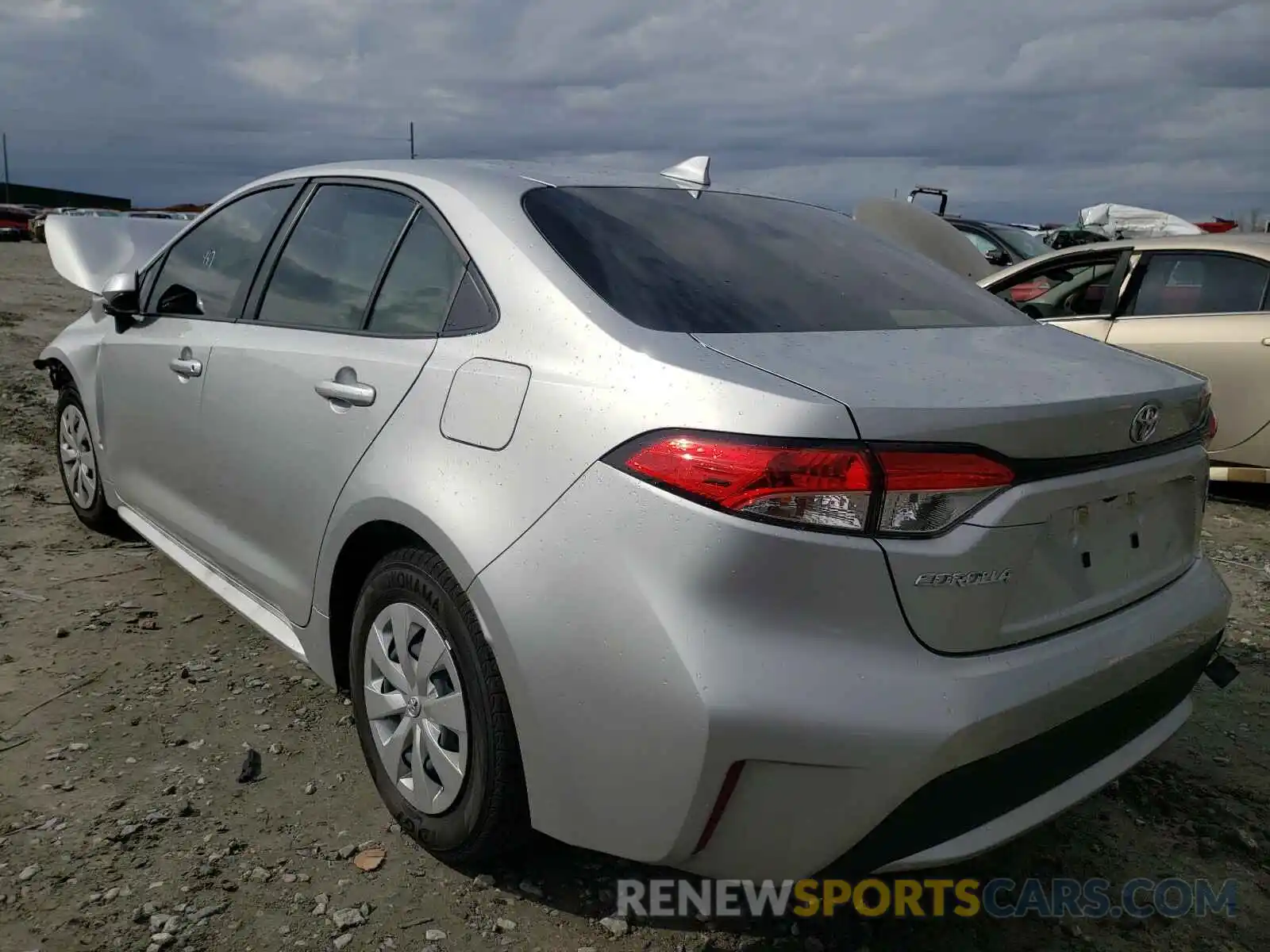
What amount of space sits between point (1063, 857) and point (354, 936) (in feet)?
5.42

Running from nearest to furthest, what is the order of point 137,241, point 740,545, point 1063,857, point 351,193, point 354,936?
1. point 740,545
2. point 354,936
3. point 1063,857
4. point 351,193
5. point 137,241

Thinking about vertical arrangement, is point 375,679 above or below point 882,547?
below

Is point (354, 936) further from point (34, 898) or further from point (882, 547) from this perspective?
point (882, 547)

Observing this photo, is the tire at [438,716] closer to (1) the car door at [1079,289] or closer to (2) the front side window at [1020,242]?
(1) the car door at [1079,289]

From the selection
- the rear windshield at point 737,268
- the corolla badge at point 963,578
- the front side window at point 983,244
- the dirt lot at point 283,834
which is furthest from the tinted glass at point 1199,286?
the corolla badge at point 963,578

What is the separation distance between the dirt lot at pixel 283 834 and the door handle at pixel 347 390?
3.35 ft

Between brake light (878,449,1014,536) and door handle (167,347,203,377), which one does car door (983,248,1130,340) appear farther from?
brake light (878,449,1014,536)

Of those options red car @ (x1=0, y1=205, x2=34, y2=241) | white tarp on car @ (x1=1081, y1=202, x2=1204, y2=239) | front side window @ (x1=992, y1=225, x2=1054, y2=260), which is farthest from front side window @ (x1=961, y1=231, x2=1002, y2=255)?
red car @ (x1=0, y1=205, x2=34, y2=241)

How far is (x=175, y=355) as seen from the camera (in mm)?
3254

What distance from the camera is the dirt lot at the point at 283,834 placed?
7.03 feet

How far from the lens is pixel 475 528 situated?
1.96 metres

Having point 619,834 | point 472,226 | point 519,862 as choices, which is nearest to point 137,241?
point 472,226

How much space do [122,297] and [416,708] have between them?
88.8 inches

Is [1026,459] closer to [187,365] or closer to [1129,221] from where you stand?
[187,365]
